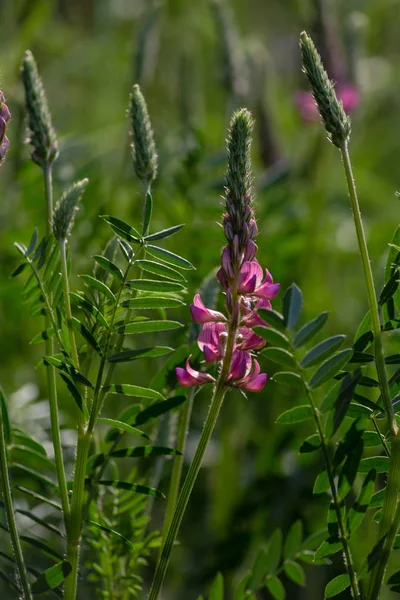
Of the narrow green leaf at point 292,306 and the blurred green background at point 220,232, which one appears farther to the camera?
the blurred green background at point 220,232

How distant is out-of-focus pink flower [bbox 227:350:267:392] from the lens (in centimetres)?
40

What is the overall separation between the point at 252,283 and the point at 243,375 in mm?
39

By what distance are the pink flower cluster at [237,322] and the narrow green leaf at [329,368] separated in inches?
0.9

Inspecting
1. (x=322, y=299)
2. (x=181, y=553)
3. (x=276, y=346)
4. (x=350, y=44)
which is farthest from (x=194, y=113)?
(x=276, y=346)

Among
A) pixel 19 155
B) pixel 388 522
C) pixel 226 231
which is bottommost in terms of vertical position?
pixel 388 522

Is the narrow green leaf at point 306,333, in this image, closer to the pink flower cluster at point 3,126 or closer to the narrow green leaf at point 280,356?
the narrow green leaf at point 280,356

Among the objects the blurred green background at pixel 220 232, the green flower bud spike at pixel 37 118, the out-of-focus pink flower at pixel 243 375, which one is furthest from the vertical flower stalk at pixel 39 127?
the blurred green background at pixel 220 232

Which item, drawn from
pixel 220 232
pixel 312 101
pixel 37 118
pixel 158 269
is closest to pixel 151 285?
pixel 158 269

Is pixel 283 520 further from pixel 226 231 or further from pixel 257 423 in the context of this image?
pixel 226 231

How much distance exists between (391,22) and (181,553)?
116 cm

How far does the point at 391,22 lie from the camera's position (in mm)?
1775

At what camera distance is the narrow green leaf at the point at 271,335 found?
38cm

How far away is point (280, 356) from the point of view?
0.40 m

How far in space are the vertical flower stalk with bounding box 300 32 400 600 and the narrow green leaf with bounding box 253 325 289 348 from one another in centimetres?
A: 4
